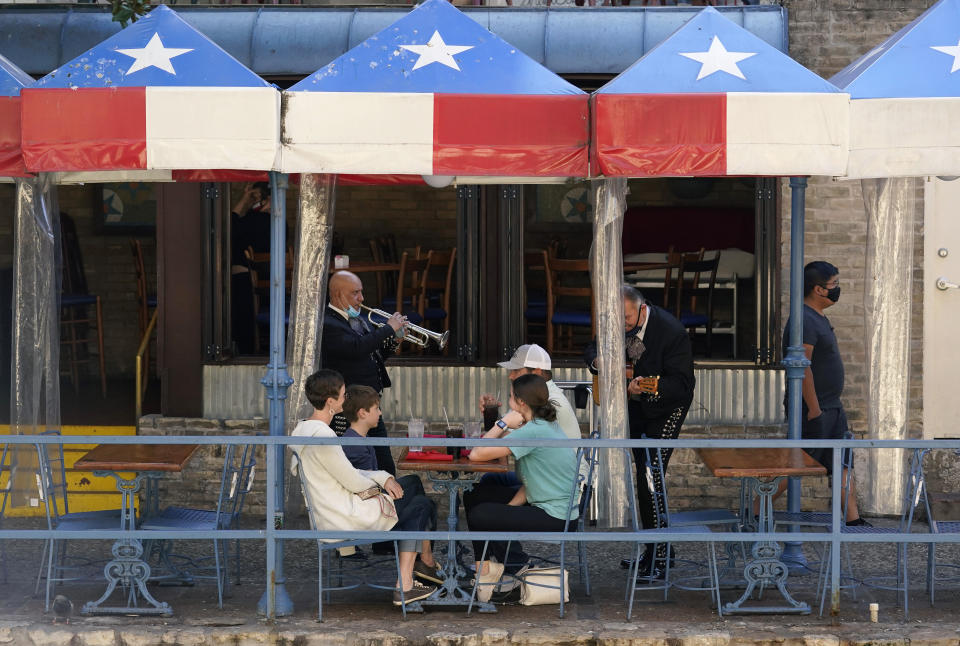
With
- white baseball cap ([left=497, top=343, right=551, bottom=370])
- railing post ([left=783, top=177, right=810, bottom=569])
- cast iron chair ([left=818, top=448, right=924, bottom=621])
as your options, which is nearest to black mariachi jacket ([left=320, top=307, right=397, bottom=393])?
white baseball cap ([left=497, top=343, right=551, bottom=370])

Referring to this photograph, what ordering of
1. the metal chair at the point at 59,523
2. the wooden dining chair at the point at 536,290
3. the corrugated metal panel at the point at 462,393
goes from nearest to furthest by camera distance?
the metal chair at the point at 59,523 < the corrugated metal panel at the point at 462,393 < the wooden dining chair at the point at 536,290

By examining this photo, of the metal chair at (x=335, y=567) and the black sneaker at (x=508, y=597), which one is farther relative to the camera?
the black sneaker at (x=508, y=597)

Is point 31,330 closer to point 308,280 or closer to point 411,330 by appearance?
point 308,280

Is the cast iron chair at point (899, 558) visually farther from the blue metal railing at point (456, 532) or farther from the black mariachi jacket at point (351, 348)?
the black mariachi jacket at point (351, 348)

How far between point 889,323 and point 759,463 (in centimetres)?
130

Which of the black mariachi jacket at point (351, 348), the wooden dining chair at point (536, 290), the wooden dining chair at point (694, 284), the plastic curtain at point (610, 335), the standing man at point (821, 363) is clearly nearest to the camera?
the plastic curtain at point (610, 335)

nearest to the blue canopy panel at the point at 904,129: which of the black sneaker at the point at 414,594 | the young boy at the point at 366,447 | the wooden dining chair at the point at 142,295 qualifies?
the young boy at the point at 366,447

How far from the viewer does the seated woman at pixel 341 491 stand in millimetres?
6066

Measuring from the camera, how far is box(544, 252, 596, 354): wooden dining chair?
9.31m

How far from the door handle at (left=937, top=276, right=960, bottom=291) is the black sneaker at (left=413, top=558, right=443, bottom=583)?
439cm

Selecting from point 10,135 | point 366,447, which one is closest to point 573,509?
point 366,447

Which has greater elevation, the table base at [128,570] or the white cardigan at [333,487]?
the white cardigan at [333,487]

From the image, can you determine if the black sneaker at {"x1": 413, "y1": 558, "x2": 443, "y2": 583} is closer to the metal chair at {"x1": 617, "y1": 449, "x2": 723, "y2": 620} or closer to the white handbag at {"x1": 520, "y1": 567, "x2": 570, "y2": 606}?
the white handbag at {"x1": 520, "y1": 567, "x2": 570, "y2": 606}

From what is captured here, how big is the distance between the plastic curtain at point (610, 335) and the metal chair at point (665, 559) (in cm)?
12
